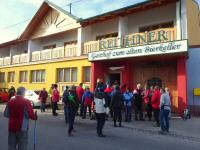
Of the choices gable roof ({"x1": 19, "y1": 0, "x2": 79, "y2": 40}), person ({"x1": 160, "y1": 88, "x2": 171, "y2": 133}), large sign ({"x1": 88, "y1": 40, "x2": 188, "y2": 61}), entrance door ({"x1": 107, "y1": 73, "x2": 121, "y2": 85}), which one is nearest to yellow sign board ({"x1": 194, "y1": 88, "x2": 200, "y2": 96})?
large sign ({"x1": 88, "y1": 40, "x2": 188, "y2": 61})

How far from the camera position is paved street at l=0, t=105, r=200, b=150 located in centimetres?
803

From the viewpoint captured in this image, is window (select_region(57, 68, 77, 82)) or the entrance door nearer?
the entrance door

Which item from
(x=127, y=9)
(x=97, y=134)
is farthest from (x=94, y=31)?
(x=97, y=134)

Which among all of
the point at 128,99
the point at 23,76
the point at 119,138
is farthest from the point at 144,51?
the point at 23,76

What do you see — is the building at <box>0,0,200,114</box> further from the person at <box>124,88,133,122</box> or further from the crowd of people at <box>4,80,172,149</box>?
the person at <box>124,88,133,122</box>

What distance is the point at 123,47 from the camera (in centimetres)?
1683

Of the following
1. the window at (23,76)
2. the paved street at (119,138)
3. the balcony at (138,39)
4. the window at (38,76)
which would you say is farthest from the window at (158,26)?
the window at (23,76)

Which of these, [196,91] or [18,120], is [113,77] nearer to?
[196,91]

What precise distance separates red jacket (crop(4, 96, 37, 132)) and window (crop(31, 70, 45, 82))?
831 inches

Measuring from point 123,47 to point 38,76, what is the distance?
1324 cm

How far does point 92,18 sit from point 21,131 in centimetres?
1556

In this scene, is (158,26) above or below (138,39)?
above

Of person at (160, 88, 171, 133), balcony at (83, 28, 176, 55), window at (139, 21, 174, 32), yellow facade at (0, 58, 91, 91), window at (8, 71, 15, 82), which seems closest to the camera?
person at (160, 88, 171, 133)

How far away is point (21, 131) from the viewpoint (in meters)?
5.79
